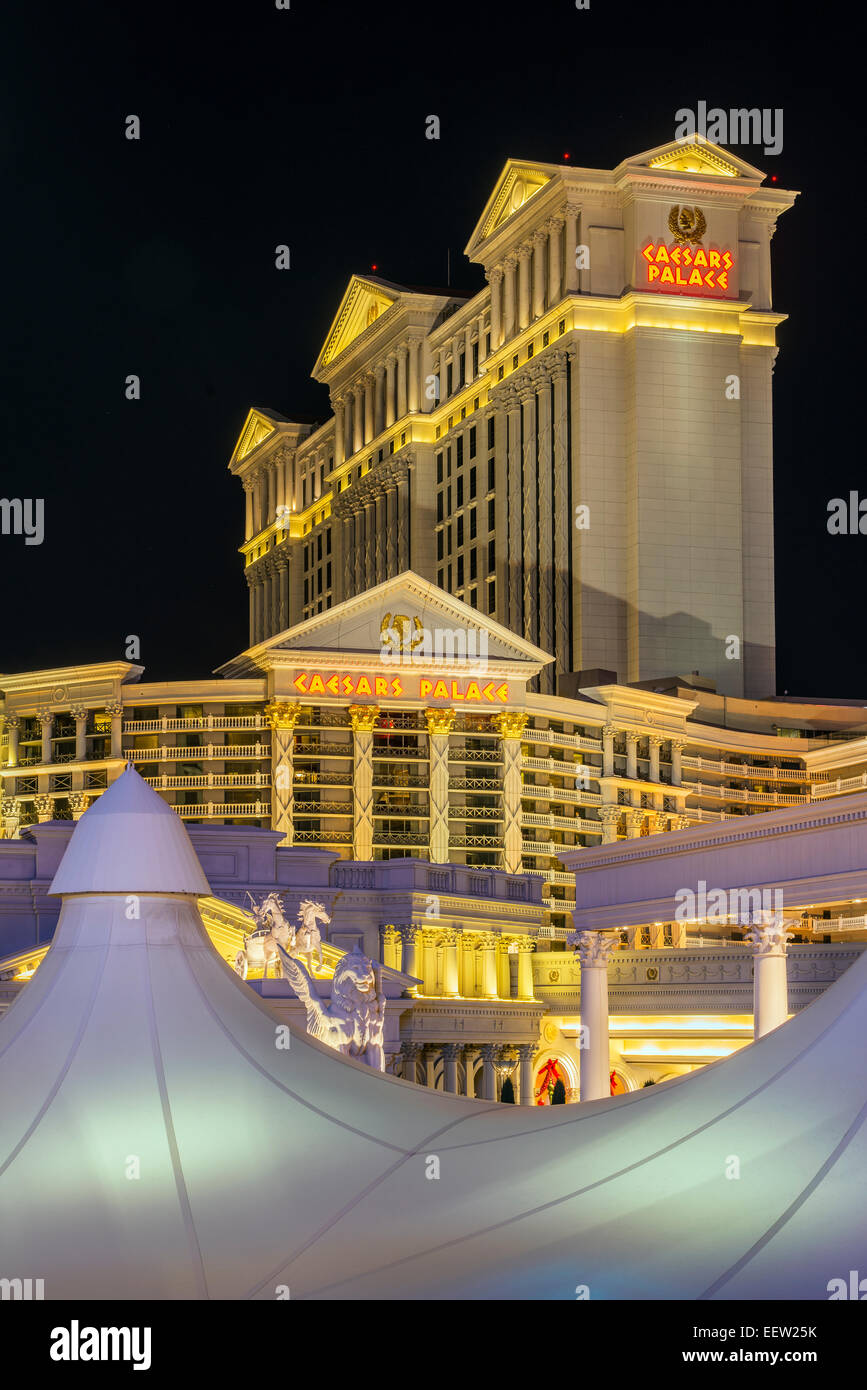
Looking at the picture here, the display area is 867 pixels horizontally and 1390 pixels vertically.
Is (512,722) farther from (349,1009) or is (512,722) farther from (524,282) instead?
(349,1009)

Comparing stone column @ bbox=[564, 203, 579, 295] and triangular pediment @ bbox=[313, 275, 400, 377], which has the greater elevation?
triangular pediment @ bbox=[313, 275, 400, 377]

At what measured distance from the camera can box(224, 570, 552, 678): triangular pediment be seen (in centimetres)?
8838

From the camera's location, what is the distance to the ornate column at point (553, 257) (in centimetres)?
11088

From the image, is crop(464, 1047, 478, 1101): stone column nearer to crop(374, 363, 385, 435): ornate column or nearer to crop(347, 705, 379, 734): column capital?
crop(347, 705, 379, 734): column capital

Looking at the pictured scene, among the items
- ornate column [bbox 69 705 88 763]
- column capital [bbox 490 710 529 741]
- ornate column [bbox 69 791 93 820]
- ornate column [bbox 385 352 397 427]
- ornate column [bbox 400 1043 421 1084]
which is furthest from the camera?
ornate column [bbox 385 352 397 427]

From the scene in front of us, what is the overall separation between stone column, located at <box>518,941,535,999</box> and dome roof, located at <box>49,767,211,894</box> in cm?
5558

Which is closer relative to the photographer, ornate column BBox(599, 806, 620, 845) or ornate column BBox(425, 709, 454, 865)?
ornate column BBox(425, 709, 454, 865)

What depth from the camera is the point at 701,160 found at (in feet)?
359

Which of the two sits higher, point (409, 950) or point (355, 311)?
point (355, 311)

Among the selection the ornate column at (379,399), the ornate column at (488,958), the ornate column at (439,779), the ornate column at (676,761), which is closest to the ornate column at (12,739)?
the ornate column at (439,779)

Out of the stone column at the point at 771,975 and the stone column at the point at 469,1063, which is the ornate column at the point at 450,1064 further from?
the stone column at the point at 771,975

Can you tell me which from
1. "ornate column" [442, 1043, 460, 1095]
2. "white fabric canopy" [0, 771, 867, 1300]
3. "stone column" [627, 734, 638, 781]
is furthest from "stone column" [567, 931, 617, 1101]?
"stone column" [627, 734, 638, 781]

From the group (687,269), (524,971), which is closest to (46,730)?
(524,971)

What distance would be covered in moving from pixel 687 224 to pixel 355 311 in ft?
119
